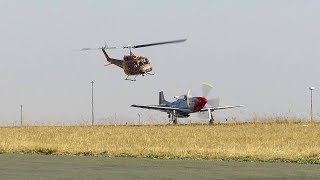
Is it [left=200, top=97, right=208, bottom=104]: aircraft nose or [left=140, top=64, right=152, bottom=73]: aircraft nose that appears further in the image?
[left=200, top=97, right=208, bottom=104]: aircraft nose

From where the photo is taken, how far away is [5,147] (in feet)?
109

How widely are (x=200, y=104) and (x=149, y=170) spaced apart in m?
87.1

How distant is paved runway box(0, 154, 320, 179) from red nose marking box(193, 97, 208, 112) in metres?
82.6

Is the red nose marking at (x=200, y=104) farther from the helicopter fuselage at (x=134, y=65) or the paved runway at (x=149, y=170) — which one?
the paved runway at (x=149, y=170)

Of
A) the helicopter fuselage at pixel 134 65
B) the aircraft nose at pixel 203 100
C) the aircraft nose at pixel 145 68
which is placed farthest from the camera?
the aircraft nose at pixel 203 100

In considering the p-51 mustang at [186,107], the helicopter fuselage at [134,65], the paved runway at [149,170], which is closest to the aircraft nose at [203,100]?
the p-51 mustang at [186,107]

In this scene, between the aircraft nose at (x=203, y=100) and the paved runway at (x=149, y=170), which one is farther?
the aircraft nose at (x=203, y=100)

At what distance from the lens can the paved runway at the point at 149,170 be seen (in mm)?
17953

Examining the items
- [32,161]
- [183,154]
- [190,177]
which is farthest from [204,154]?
[190,177]

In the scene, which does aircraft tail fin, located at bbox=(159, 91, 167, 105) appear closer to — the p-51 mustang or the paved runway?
the p-51 mustang

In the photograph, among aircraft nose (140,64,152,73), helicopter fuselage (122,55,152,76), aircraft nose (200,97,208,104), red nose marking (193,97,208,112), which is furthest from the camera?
aircraft nose (200,97,208,104)

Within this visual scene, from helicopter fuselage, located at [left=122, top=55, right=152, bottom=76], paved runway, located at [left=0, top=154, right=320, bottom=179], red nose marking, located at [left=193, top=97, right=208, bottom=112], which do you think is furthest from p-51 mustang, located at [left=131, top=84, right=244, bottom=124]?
paved runway, located at [left=0, top=154, right=320, bottom=179]

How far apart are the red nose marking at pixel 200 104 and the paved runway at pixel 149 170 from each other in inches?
3253

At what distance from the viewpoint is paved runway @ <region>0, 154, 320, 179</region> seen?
17953 mm
